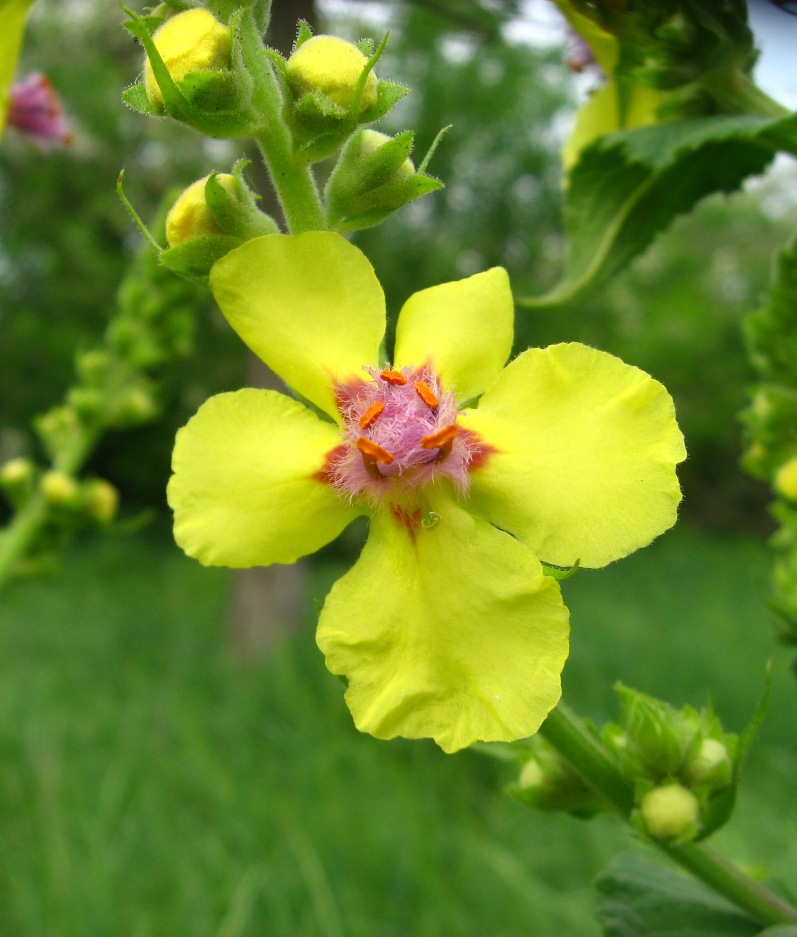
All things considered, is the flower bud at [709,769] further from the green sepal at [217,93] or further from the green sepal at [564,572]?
the green sepal at [217,93]

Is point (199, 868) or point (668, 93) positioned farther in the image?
point (199, 868)

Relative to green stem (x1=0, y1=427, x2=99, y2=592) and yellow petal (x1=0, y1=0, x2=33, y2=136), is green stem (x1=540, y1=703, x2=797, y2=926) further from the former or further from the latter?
green stem (x1=0, y1=427, x2=99, y2=592)

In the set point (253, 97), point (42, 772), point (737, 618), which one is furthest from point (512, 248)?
point (253, 97)

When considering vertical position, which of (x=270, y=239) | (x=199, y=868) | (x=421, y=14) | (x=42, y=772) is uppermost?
(x=270, y=239)

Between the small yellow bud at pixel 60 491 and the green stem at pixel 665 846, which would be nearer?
the green stem at pixel 665 846

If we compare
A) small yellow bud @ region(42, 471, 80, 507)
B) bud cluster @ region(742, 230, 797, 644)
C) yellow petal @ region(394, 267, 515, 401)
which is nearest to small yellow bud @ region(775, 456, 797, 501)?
bud cluster @ region(742, 230, 797, 644)

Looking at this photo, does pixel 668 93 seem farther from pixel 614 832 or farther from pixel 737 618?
pixel 737 618

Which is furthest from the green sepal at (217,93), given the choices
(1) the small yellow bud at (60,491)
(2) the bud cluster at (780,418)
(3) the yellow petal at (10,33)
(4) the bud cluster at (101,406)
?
(1) the small yellow bud at (60,491)
